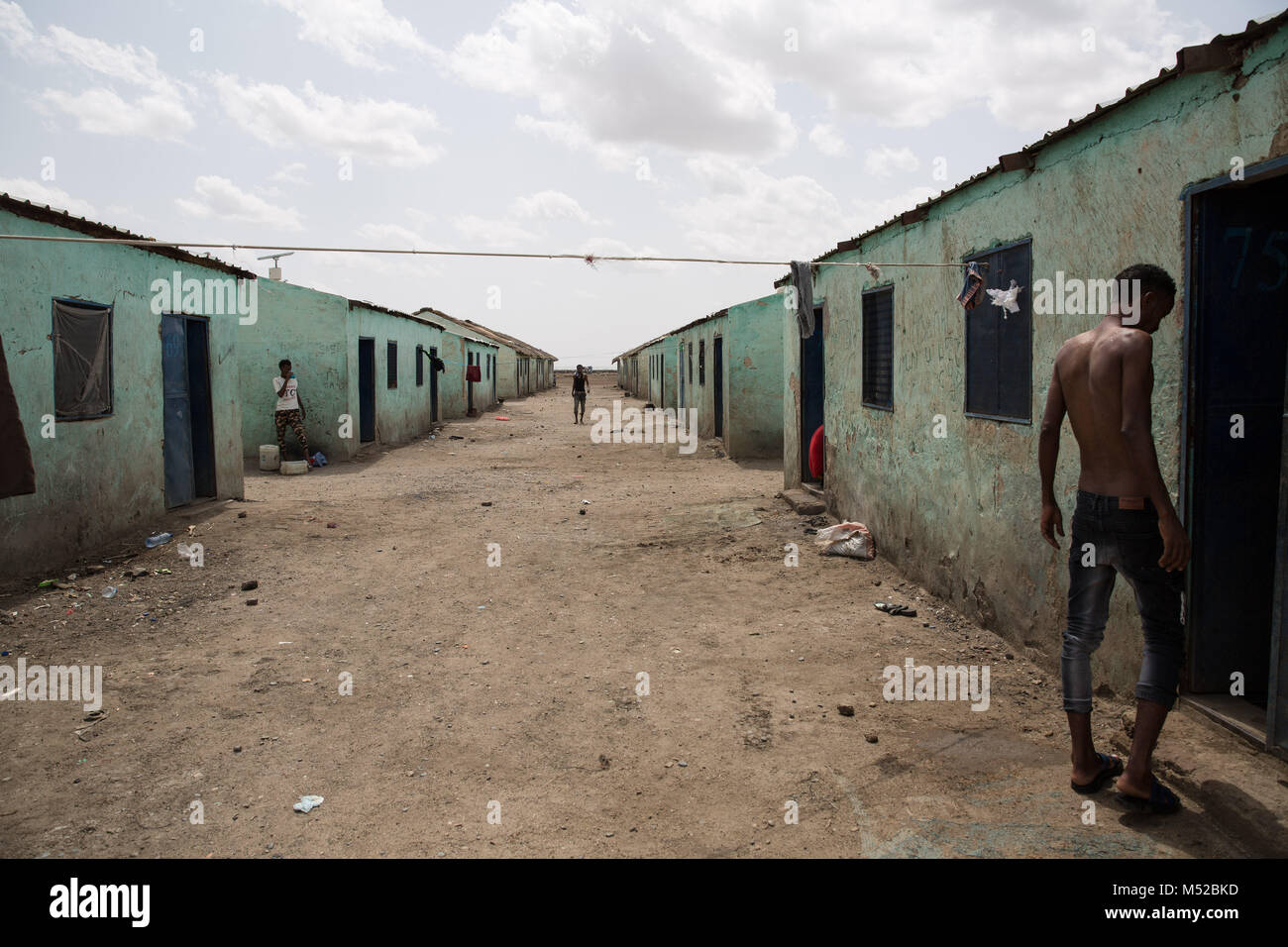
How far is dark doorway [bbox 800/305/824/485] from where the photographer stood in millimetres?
10625

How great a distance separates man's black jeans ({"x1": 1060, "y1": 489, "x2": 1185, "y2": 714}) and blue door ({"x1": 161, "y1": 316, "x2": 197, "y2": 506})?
30.0 feet

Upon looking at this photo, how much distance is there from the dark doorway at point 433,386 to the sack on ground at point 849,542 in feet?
58.2

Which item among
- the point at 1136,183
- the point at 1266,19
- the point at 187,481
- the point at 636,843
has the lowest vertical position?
the point at 636,843

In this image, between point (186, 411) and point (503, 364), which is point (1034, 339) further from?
point (503, 364)

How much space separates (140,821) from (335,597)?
3394 mm

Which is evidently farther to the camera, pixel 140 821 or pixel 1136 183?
pixel 1136 183

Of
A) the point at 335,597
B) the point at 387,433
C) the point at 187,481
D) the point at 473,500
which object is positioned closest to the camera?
the point at 335,597

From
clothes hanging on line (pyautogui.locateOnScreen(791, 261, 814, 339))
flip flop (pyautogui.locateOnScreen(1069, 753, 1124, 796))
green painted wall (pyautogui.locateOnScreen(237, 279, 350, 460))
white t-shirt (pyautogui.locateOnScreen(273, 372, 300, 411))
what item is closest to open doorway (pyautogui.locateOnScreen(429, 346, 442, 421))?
green painted wall (pyautogui.locateOnScreen(237, 279, 350, 460))

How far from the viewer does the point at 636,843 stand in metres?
3.17

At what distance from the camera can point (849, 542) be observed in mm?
7883

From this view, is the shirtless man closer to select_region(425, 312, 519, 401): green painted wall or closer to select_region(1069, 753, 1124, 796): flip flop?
select_region(1069, 753, 1124, 796): flip flop

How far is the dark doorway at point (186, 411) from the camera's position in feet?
31.9
